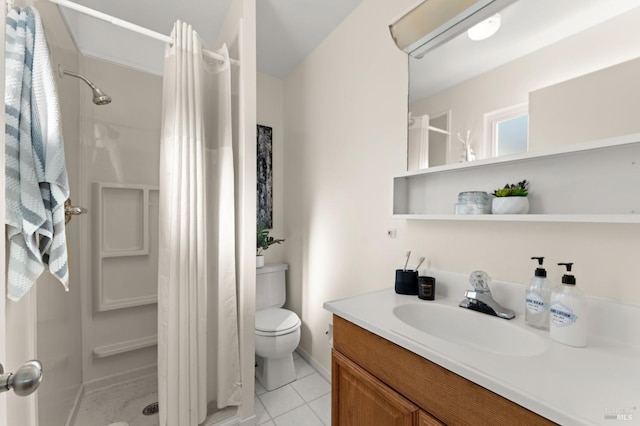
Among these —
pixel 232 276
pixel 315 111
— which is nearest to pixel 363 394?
pixel 232 276

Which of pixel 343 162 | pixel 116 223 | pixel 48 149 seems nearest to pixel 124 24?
pixel 48 149

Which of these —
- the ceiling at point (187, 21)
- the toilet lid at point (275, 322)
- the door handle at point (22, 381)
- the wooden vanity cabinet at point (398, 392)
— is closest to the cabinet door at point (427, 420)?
the wooden vanity cabinet at point (398, 392)

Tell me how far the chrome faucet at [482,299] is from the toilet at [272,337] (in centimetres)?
114

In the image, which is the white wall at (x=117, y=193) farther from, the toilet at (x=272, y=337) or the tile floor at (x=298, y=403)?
the tile floor at (x=298, y=403)

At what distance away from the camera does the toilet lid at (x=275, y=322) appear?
Answer: 1.69 metres

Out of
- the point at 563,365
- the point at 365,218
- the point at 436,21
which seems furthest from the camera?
the point at 365,218

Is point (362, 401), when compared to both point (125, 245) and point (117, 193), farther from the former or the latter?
point (117, 193)

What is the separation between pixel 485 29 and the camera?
1.05m

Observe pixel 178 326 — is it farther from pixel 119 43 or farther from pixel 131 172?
pixel 119 43

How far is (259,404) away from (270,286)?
787mm

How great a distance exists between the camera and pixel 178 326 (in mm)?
1244

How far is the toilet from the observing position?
169 centimetres

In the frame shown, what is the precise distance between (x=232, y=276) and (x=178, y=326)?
0.33m

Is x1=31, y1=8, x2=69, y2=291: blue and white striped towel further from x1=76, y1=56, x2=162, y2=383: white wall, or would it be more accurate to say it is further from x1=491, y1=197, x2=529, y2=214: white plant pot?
x1=491, y1=197, x2=529, y2=214: white plant pot
